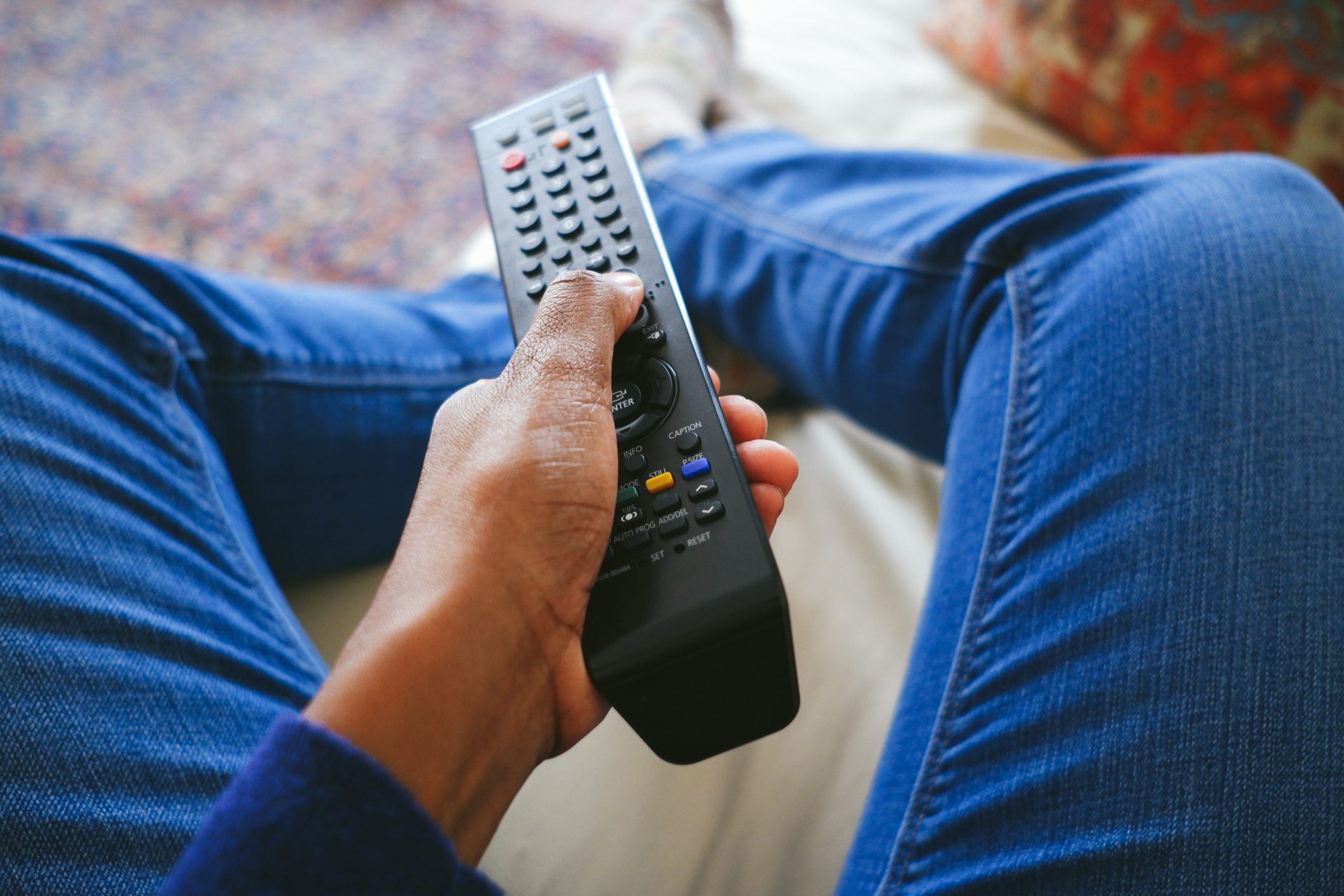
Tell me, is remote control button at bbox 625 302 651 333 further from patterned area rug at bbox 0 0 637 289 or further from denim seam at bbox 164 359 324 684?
patterned area rug at bbox 0 0 637 289

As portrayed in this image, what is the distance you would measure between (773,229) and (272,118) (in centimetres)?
83

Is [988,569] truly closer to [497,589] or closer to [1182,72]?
[497,589]

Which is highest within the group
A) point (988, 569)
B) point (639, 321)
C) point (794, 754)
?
point (639, 321)

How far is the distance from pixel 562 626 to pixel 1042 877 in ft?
0.64

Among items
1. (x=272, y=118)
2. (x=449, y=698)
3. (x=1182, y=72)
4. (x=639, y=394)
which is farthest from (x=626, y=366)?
(x=272, y=118)

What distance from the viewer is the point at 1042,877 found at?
0.31 metres

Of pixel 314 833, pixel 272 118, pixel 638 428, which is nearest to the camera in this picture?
pixel 314 833

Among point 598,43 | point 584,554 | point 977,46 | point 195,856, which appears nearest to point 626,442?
point 584,554

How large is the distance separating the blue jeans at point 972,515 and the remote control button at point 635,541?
15cm

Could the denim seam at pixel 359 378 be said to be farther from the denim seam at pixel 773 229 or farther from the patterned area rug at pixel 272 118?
the patterned area rug at pixel 272 118

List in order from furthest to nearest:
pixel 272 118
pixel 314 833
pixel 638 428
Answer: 1. pixel 272 118
2. pixel 638 428
3. pixel 314 833

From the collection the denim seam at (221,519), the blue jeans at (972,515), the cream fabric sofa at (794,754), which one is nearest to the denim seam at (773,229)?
the blue jeans at (972,515)

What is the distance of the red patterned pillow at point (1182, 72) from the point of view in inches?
22.9

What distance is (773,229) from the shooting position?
1.80 ft
